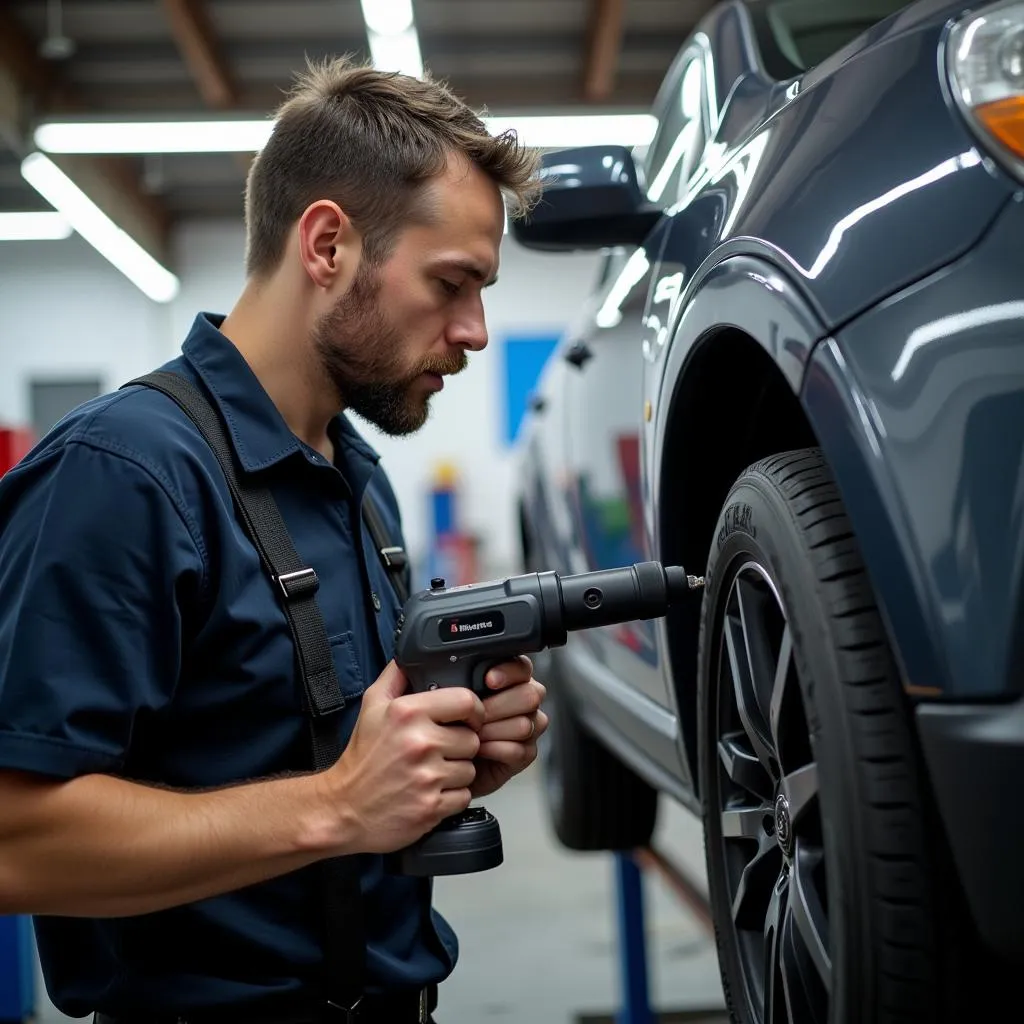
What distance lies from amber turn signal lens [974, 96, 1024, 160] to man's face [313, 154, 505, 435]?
22.6 inches

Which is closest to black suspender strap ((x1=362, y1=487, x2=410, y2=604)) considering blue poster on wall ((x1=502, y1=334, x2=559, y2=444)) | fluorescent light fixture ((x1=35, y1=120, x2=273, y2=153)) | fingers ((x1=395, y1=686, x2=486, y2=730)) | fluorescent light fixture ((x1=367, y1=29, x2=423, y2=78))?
fingers ((x1=395, y1=686, x2=486, y2=730))

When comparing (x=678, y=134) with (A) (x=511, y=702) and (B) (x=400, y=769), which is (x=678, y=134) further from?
(B) (x=400, y=769)

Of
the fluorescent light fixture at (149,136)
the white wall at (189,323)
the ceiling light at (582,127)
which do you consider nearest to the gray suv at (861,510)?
the ceiling light at (582,127)

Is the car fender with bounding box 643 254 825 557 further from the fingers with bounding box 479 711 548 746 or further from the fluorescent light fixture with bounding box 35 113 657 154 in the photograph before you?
the fluorescent light fixture with bounding box 35 113 657 154

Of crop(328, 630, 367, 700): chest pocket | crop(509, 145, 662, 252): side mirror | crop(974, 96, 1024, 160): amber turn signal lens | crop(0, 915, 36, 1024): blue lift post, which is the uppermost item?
crop(509, 145, 662, 252): side mirror

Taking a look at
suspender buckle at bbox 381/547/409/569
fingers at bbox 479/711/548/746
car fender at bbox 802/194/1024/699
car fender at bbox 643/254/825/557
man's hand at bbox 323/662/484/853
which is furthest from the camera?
suspender buckle at bbox 381/547/409/569

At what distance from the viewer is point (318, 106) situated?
4.32ft

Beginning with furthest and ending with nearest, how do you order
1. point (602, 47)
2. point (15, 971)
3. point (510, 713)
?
point (602, 47), point (15, 971), point (510, 713)

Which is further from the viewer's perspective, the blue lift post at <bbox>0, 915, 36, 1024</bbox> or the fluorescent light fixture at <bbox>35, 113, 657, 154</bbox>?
the fluorescent light fixture at <bbox>35, 113, 657, 154</bbox>

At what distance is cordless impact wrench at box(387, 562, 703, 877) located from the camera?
41.9 inches

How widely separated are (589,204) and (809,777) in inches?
33.2

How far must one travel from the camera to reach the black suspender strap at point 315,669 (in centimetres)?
111

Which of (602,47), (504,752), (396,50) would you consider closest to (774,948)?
(504,752)

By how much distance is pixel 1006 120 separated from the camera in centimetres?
80
